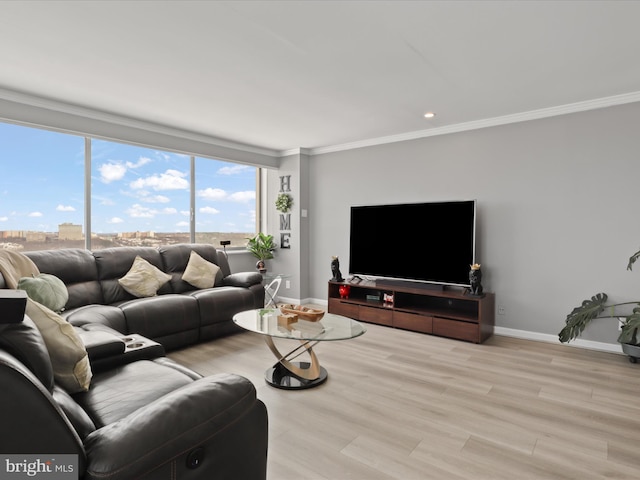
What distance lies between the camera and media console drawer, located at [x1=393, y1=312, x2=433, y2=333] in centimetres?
439

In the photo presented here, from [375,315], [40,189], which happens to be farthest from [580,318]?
[40,189]

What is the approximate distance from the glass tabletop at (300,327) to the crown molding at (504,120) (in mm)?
2879

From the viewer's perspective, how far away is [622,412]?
8.34 ft

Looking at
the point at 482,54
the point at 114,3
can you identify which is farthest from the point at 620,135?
the point at 114,3

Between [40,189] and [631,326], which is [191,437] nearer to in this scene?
[631,326]

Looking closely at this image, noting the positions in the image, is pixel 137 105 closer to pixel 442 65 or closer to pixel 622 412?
pixel 442 65

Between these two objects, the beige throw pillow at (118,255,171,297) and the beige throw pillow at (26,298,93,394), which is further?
the beige throw pillow at (118,255,171,297)

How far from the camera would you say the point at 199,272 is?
453 centimetres

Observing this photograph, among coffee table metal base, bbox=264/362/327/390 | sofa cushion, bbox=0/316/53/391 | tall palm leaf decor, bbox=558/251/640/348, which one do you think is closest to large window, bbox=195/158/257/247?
coffee table metal base, bbox=264/362/327/390

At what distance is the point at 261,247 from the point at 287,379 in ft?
10.8

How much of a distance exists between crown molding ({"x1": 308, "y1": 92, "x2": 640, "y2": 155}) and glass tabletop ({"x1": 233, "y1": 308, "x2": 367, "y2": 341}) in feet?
9.45

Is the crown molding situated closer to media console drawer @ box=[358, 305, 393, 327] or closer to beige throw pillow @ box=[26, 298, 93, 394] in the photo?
media console drawer @ box=[358, 305, 393, 327]

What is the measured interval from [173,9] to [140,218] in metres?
3.35

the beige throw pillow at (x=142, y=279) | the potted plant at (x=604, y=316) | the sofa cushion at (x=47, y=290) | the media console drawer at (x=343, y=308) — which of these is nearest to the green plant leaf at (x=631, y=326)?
the potted plant at (x=604, y=316)
